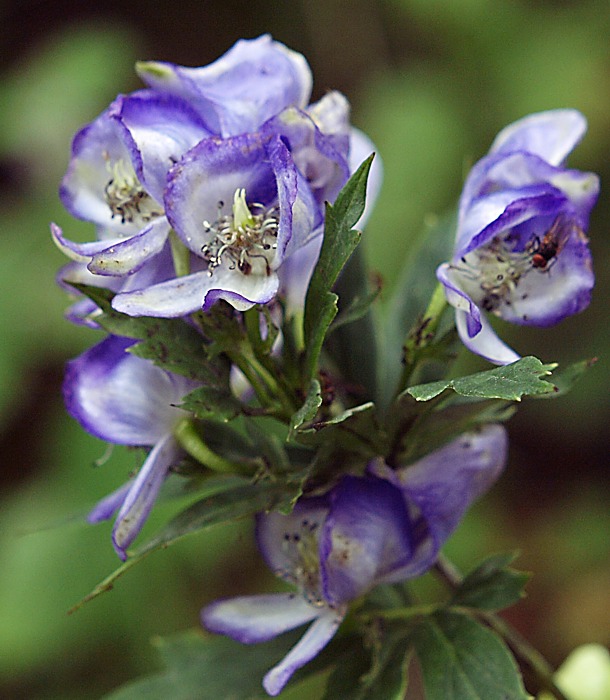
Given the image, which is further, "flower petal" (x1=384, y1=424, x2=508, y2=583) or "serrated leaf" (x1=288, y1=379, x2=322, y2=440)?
"flower petal" (x1=384, y1=424, x2=508, y2=583)

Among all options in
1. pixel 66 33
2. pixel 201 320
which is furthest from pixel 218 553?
pixel 66 33

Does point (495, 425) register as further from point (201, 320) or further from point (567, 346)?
point (567, 346)

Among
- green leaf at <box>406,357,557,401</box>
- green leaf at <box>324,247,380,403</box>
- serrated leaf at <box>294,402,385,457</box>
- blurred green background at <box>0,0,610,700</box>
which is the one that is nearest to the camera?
green leaf at <box>406,357,557,401</box>

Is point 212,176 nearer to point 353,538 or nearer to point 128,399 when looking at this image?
point 128,399

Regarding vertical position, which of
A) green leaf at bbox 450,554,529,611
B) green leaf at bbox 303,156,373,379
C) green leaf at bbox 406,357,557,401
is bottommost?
green leaf at bbox 450,554,529,611

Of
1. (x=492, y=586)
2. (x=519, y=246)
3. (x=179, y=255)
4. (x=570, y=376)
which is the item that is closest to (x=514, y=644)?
(x=492, y=586)

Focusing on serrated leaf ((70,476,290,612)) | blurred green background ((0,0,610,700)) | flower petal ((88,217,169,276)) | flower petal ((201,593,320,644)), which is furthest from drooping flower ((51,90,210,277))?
blurred green background ((0,0,610,700))

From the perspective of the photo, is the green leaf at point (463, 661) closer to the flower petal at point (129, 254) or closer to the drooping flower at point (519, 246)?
the drooping flower at point (519, 246)

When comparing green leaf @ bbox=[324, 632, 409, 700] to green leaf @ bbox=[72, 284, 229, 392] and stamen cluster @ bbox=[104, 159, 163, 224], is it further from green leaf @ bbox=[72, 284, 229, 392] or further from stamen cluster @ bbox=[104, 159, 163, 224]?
stamen cluster @ bbox=[104, 159, 163, 224]
